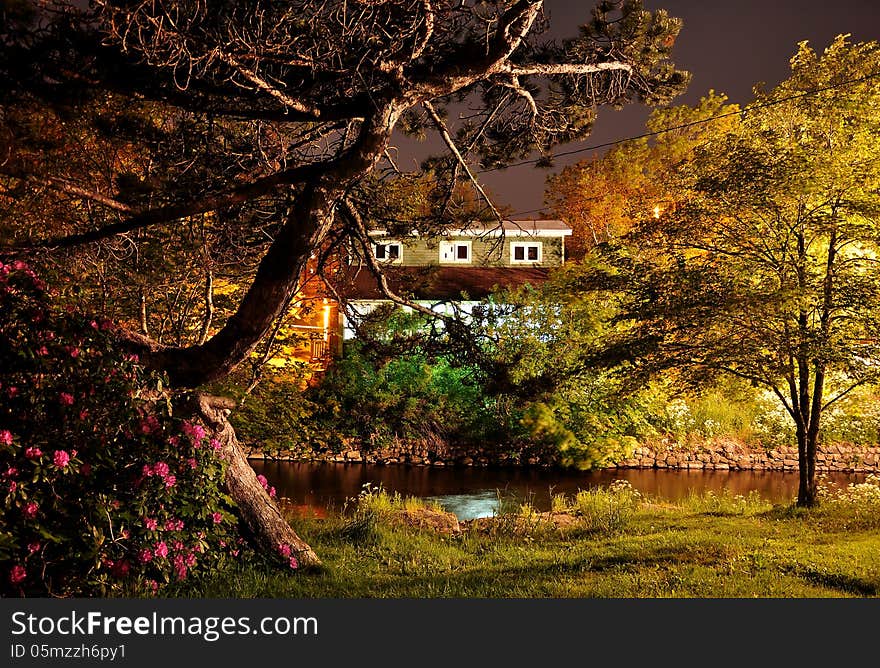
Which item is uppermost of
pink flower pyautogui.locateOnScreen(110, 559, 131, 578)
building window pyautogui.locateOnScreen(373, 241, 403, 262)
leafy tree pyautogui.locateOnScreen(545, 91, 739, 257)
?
leafy tree pyautogui.locateOnScreen(545, 91, 739, 257)

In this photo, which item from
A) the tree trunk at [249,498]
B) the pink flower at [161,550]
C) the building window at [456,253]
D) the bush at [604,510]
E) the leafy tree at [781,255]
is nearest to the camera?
the pink flower at [161,550]

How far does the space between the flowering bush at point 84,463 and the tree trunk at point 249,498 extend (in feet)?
2.09

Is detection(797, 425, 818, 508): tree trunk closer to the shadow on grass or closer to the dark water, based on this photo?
the shadow on grass

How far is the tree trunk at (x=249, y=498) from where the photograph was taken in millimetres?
6551

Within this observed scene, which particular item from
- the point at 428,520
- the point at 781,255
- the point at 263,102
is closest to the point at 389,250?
the point at 428,520

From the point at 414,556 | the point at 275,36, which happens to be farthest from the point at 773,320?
the point at 275,36

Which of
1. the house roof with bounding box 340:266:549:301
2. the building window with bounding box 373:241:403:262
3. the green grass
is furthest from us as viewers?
the house roof with bounding box 340:266:549:301

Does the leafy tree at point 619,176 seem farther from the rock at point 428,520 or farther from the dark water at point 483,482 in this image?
the rock at point 428,520

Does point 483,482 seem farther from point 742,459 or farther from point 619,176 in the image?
point 619,176

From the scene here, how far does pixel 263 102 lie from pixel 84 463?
125 inches

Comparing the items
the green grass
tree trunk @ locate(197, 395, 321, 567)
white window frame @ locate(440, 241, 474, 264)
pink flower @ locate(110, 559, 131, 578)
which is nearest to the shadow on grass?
the green grass

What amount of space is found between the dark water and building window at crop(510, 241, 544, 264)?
10.0 m

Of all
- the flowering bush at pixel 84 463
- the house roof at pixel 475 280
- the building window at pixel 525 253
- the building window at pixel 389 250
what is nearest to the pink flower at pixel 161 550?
the flowering bush at pixel 84 463

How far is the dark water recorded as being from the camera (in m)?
15.4
